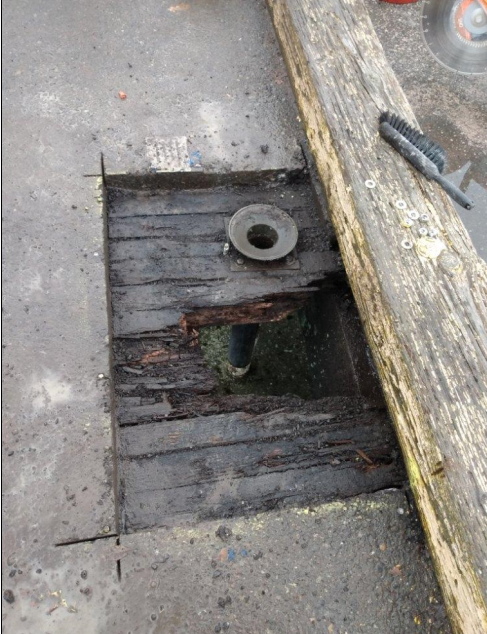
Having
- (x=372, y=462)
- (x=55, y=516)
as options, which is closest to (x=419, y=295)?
(x=372, y=462)

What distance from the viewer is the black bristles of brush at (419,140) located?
7.25 ft

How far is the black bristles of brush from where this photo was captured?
2.21 metres

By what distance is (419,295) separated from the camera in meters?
1.85

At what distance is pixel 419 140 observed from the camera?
2248 mm

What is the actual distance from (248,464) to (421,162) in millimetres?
1337

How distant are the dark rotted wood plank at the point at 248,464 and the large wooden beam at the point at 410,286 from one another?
0.95 feet

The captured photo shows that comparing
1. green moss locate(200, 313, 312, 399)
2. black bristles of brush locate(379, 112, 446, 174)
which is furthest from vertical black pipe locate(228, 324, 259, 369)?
black bristles of brush locate(379, 112, 446, 174)

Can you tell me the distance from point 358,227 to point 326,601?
1.31 meters

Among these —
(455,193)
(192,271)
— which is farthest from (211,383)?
(455,193)

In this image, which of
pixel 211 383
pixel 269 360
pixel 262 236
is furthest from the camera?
Answer: pixel 269 360

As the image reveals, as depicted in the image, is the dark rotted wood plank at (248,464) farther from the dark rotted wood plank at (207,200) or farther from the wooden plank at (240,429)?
the dark rotted wood plank at (207,200)

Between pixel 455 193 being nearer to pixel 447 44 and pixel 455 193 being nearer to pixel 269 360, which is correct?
pixel 269 360

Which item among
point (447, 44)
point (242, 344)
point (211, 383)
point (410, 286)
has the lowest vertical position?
point (242, 344)

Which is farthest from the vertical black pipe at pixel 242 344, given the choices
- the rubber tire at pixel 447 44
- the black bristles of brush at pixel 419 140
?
the rubber tire at pixel 447 44
